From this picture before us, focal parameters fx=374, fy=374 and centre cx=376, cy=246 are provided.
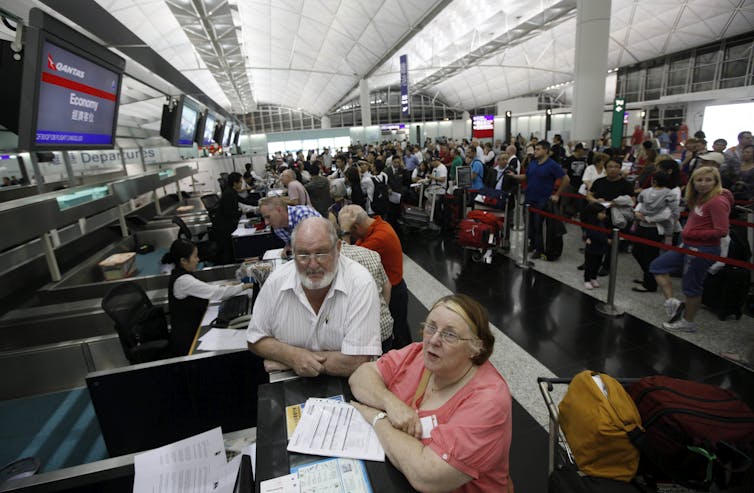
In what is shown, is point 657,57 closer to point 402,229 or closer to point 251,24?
Result: point 251,24

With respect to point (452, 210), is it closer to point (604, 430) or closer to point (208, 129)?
point (208, 129)

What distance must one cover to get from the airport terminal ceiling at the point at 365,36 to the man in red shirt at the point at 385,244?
14.4 feet

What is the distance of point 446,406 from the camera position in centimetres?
152

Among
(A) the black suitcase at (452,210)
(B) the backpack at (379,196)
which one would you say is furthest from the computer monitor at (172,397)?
(A) the black suitcase at (452,210)

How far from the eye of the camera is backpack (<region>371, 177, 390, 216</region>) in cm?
807

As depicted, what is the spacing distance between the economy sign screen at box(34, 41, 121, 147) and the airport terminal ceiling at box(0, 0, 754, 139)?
2.15 metres

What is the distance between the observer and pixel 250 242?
6156 mm

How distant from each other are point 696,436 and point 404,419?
48.9 inches

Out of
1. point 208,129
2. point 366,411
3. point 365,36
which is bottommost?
point 366,411

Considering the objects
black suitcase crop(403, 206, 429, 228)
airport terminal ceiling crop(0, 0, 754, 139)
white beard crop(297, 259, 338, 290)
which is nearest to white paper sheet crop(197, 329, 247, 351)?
white beard crop(297, 259, 338, 290)

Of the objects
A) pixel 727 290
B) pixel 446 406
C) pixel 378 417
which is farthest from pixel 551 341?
pixel 378 417

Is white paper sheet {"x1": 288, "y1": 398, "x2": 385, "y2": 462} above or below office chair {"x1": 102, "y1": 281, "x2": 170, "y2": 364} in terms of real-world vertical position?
above

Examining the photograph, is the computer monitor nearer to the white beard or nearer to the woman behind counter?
the white beard

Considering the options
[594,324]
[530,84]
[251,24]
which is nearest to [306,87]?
[251,24]
